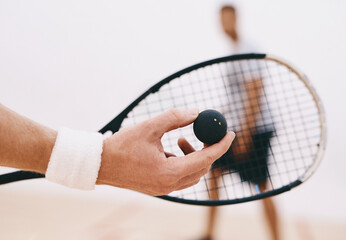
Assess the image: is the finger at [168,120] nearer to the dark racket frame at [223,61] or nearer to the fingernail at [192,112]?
the fingernail at [192,112]

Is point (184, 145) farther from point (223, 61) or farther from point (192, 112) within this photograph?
point (223, 61)

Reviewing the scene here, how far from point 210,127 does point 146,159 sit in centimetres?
16

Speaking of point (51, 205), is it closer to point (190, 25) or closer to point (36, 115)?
point (36, 115)

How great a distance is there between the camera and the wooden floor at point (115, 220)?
1539 mm

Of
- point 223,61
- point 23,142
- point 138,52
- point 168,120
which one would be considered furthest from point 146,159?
point 138,52

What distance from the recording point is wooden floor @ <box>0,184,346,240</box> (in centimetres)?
154

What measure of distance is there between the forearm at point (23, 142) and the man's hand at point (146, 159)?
0.11 meters

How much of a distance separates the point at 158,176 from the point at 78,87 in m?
1.49

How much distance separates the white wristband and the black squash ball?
209mm

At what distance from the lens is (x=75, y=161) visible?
21.0 inches

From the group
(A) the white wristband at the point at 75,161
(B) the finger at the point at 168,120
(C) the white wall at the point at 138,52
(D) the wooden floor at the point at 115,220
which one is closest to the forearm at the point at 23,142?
(A) the white wristband at the point at 75,161

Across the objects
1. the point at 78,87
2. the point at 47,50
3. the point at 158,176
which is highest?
the point at 47,50

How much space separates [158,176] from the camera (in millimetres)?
552

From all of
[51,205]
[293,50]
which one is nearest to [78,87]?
[51,205]
